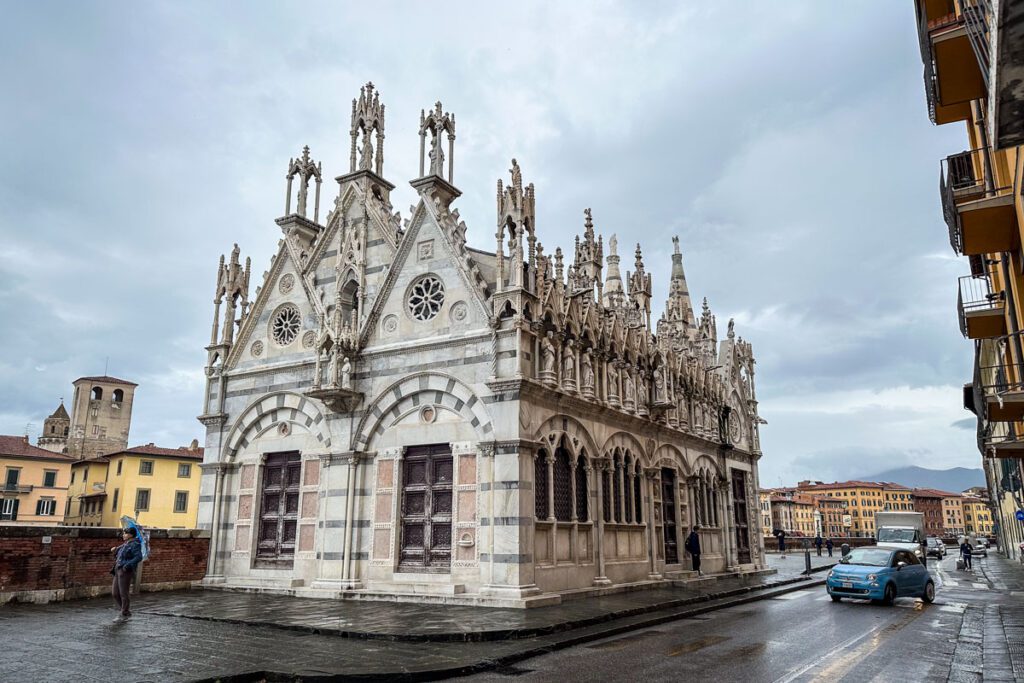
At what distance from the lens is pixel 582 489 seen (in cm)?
2088

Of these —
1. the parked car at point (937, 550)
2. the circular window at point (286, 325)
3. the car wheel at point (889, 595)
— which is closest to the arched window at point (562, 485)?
the car wheel at point (889, 595)

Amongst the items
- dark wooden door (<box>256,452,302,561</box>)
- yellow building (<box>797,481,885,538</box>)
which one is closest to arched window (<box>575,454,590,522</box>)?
dark wooden door (<box>256,452,302,561</box>)

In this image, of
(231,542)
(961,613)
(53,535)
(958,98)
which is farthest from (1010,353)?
(53,535)

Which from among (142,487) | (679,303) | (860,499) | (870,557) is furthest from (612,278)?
(860,499)

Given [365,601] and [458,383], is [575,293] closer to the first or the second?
[458,383]

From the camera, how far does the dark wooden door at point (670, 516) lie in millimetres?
25828

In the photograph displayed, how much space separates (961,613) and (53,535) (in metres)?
22.1

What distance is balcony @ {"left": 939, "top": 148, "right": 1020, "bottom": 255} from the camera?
12812mm

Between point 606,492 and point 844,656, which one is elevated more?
point 606,492

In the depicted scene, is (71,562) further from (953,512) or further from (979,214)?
(953,512)

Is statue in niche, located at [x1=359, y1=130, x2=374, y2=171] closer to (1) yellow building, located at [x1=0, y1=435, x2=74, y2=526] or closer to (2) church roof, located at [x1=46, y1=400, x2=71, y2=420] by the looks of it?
(1) yellow building, located at [x1=0, y1=435, x2=74, y2=526]

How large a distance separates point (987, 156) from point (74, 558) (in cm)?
2207

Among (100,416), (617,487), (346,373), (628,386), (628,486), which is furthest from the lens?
(100,416)

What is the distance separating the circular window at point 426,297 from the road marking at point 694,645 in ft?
35.4
